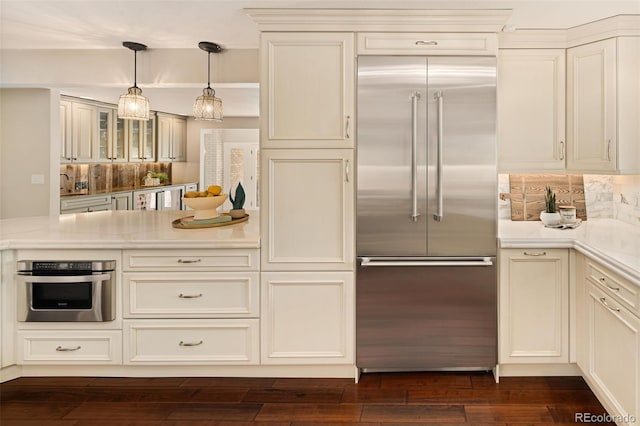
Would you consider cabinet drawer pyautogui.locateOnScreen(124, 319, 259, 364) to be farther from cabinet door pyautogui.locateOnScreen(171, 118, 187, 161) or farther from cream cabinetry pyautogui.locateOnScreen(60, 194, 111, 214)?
cabinet door pyautogui.locateOnScreen(171, 118, 187, 161)

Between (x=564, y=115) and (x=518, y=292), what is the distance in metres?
1.23

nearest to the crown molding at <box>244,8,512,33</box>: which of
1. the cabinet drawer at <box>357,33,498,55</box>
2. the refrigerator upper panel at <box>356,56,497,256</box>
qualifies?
the cabinet drawer at <box>357,33,498,55</box>

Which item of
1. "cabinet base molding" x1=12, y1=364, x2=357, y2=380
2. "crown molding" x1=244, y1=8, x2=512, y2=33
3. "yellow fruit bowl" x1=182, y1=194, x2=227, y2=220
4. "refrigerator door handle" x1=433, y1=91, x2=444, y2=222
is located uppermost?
"crown molding" x1=244, y1=8, x2=512, y2=33

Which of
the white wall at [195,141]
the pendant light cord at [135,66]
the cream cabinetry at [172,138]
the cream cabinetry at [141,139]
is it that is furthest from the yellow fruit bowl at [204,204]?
the white wall at [195,141]

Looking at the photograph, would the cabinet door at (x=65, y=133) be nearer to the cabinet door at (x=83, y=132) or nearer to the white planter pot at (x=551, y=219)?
the cabinet door at (x=83, y=132)

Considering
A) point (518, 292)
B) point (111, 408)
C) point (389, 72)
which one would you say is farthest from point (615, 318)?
point (111, 408)

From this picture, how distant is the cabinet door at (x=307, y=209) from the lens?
2936 mm

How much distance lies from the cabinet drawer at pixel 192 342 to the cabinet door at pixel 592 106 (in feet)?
7.72

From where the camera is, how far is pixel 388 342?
2.99 m

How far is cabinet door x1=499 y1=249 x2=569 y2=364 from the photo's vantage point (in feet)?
9.73

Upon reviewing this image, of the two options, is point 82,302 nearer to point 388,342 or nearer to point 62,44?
point 388,342

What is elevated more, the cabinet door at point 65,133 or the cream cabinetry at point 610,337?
the cabinet door at point 65,133

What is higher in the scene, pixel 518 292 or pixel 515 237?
pixel 515 237

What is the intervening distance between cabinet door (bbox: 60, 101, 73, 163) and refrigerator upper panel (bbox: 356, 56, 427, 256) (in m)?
5.02
